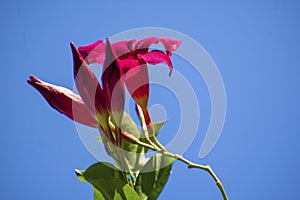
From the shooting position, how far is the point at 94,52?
417 millimetres

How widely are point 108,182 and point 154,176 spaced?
0.07 m

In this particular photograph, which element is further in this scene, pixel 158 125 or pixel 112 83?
pixel 158 125

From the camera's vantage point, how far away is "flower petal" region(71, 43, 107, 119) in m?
0.40

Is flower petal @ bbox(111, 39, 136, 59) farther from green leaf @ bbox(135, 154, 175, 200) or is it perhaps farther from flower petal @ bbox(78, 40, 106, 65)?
green leaf @ bbox(135, 154, 175, 200)

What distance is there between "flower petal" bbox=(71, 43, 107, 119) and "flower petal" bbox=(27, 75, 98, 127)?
22 millimetres

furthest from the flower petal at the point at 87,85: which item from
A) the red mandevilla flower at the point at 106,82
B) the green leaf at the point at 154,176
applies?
the green leaf at the point at 154,176

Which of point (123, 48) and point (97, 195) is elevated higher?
point (123, 48)

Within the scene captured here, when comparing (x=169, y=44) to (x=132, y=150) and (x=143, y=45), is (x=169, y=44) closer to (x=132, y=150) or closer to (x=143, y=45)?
(x=143, y=45)

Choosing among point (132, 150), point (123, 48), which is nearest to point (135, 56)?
point (123, 48)

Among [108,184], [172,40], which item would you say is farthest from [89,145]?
[172,40]

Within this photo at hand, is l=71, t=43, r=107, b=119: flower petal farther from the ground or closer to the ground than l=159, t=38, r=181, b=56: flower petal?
closer to the ground

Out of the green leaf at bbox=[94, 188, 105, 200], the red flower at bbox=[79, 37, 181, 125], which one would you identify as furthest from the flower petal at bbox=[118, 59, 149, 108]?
the green leaf at bbox=[94, 188, 105, 200]

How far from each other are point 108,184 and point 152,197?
0.07 m

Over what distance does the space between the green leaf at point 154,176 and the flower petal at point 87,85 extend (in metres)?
0.11
